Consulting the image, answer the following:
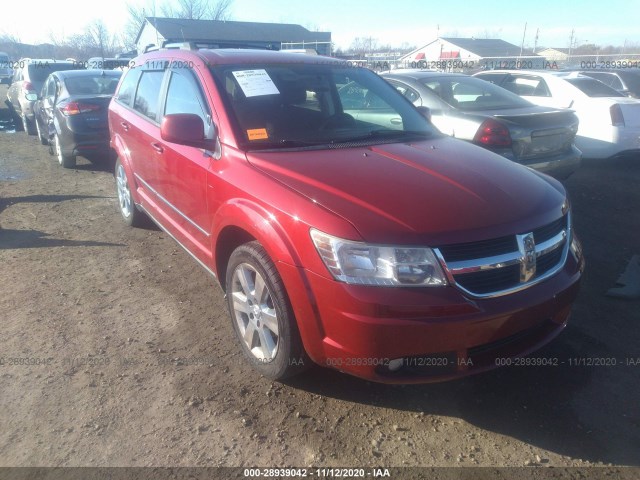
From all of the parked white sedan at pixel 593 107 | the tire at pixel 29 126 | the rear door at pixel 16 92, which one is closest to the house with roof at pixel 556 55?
the parked white sedan at pixel 593 107

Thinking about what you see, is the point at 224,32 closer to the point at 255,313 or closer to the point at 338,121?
the point at 338,121

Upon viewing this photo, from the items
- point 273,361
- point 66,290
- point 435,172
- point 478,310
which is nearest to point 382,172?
point 435,172

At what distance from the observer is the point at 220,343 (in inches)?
136

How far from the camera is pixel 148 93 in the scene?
15.0ft

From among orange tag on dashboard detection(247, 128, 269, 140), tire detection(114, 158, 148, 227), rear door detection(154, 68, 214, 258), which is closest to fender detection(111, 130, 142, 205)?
tire detection(114, 158, 148, 227)

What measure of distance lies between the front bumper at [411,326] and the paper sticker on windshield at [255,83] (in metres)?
1.53

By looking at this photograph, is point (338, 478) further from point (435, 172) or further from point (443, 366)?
point (435, 172)

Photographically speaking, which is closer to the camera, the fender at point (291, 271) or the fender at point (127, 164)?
the fender at point (291, 271)

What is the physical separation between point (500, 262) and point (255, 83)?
2.06 metres

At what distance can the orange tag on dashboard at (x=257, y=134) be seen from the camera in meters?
3.23

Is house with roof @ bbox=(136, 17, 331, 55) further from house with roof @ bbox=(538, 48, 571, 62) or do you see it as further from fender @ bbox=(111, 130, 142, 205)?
fender @ bbox=(111, 130, 142, 205)

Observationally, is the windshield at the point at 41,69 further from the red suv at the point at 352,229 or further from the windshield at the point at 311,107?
the windshield at the point at 311,107

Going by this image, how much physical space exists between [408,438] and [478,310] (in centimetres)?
76

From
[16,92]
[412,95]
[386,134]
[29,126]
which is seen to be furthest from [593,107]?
[16,92]
